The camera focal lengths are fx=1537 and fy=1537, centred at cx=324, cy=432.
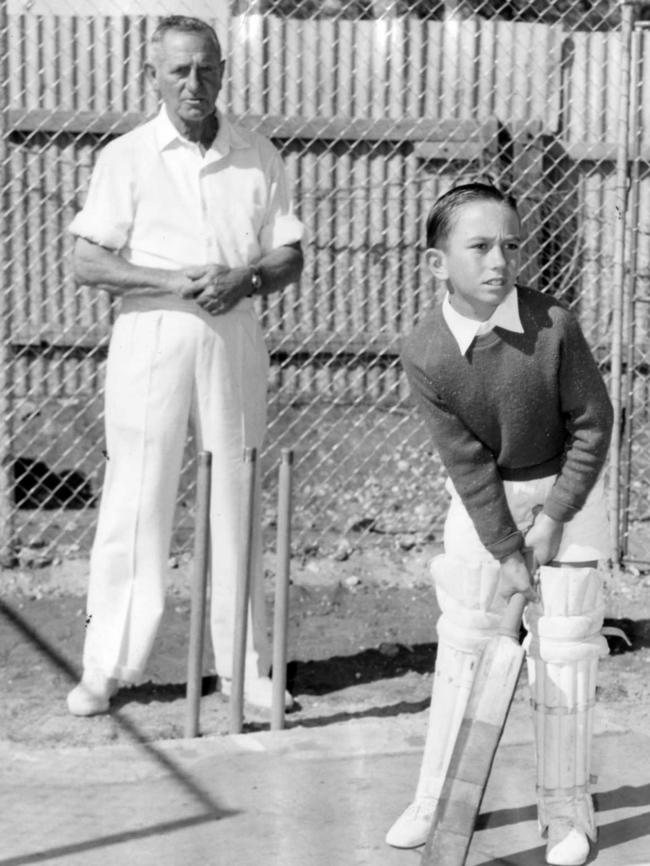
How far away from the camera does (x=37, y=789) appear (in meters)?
4.19

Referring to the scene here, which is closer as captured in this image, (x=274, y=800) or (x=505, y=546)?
(x=505, y=546)

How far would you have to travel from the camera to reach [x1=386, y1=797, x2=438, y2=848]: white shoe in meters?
3.81

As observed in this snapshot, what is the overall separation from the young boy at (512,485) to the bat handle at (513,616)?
→ 3 centimetres

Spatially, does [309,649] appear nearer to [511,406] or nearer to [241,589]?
[241,589]

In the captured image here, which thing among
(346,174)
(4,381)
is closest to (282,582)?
(4,381)

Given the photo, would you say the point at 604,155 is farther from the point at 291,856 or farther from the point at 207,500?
the point at 291,856

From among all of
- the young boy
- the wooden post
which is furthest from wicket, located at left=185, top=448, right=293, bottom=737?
the wooden post

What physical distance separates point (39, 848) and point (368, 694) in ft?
6.18

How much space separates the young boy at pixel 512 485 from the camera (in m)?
3.58

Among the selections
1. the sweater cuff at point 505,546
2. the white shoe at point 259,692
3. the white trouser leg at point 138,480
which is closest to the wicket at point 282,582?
the white shoe at point 259,692

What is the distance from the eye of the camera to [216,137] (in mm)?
4996

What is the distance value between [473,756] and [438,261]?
116 cm

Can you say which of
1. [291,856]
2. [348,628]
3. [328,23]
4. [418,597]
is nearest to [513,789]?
[291,856]

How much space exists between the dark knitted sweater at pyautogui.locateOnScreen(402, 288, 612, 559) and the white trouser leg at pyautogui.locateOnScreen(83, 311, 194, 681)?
4.66 ft
